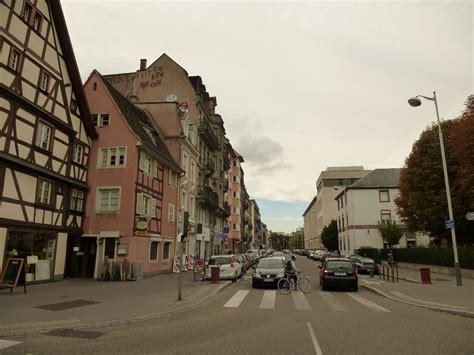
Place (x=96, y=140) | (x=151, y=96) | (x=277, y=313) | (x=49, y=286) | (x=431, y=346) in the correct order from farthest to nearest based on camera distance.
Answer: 1. (x=151, y=96)
2. (x=96, y=140)
3. (x=49, y=286)
4. (x=277, y=313)
5. (x=431, y=346)

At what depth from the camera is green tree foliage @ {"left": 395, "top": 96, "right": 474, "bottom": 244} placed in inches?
1267

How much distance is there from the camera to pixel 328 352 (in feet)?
22.9

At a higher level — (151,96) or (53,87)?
(151,96)

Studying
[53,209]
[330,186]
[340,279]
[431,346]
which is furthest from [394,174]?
[431,346]

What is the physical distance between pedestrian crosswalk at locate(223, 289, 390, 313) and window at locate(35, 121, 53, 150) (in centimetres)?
1204

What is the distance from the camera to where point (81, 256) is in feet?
77.6

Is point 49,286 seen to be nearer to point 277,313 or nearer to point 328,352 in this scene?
point 277,313

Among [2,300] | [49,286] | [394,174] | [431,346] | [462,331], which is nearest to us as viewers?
[431,346]

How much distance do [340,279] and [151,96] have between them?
26.2 m

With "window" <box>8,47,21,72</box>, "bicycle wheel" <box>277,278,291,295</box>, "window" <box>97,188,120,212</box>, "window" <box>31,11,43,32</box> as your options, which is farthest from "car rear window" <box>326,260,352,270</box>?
"window" <box>31,11,43,32</box>

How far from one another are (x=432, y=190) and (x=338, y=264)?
20477 millimetres

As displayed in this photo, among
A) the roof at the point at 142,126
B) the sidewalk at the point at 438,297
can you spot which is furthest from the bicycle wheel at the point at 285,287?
the roof at the point at 142,126

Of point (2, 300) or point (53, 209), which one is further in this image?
point (53, 209)

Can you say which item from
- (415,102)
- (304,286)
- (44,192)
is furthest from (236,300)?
(415,102)
